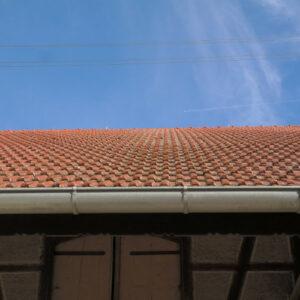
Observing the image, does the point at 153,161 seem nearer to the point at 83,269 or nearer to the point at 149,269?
the point at 149,269

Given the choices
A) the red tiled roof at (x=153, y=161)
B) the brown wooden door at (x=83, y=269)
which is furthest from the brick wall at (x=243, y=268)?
the brown wooden door at (x=83, y=269)

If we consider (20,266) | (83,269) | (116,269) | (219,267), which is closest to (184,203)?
(219,267)

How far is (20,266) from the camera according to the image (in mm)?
4574

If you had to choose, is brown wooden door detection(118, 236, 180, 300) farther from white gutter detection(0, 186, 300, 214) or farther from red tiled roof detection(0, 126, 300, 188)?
white gutter detection(0, 186, 300, 214)

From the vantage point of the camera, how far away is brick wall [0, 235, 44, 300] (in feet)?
14.9

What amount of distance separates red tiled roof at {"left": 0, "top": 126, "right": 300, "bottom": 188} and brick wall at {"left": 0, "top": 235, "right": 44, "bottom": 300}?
2.05 ft

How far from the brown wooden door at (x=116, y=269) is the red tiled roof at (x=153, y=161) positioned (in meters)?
0.68

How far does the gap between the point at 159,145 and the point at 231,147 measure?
3.45 feet

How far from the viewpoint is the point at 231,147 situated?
6426 millimetres

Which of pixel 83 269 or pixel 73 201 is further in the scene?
pixel 83 269

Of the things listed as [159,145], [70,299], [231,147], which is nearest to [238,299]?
[70,299]

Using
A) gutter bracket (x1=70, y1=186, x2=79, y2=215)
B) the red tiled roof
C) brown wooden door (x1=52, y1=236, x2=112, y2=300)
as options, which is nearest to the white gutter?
gutter bracket (x1=70, y1=186, x2=79, y2=215)

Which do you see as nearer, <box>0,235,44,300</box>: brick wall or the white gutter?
the white gutter

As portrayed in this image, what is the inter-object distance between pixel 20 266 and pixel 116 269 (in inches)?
35.3
